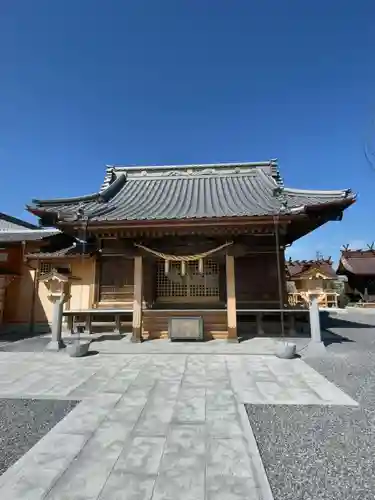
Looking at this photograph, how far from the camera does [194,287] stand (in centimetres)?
1034

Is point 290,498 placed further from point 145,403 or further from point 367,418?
point 145,403

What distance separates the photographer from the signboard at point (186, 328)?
8.30 meters

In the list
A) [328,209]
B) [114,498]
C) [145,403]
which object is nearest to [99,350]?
[145,403]

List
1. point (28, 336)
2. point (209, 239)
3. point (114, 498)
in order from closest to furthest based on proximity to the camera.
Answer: point (114, 498) → point (209, 239) → point (28, 336)

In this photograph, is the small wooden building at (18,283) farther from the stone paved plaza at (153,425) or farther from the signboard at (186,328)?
the signboard at (186,328)

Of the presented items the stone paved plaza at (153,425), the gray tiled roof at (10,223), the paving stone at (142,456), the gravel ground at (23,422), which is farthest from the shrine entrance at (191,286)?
the gray tiled roof at (10,223)

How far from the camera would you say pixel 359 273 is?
92.4 feet

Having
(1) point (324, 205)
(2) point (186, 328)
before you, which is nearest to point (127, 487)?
(2) point (186, 328)

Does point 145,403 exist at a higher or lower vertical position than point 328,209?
lower

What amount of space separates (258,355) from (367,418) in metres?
3.30

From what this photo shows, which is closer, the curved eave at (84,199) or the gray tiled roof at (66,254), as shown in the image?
the curved eave at (84,199)

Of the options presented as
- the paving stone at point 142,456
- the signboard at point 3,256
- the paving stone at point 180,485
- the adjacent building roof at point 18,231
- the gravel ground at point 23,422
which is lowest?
the gravel ground at point 23,422

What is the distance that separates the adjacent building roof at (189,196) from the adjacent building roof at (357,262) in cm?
2145

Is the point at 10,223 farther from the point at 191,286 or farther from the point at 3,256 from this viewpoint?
the point at 191,286
